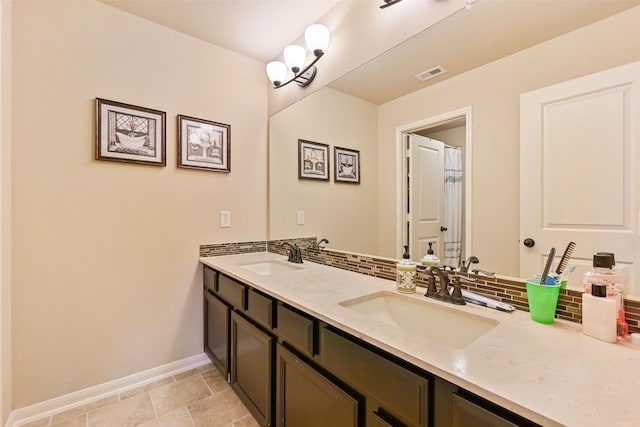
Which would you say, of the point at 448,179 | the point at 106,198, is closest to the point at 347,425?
the point at 448,179

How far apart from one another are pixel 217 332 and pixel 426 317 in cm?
144

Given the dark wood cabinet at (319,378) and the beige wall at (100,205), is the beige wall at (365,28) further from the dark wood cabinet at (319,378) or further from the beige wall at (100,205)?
the dark wood cabinet at (319,378)

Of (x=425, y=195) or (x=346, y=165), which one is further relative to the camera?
(x=346, y=165)

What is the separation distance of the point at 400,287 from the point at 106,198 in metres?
1.85

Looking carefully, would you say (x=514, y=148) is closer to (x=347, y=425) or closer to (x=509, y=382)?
(x=509, y=382)

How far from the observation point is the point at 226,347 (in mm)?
1763

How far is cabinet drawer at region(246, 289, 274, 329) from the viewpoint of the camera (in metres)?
1.30

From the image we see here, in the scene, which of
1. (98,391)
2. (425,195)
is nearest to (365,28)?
(425,195)

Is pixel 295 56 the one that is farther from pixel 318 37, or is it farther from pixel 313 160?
pixel 313 160

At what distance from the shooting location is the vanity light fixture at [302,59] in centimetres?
174

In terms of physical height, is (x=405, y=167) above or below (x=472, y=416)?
above

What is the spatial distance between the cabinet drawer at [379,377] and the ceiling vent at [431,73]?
123 cm

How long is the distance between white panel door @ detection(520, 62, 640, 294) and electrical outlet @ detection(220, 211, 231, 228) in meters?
1.94

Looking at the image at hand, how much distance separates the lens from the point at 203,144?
2.12 meters
